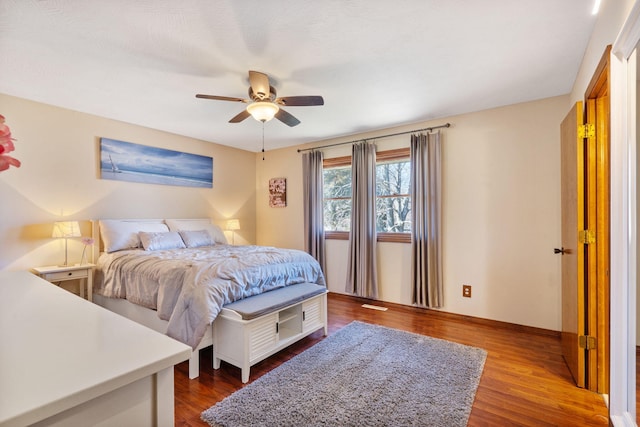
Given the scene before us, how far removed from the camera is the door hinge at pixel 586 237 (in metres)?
1.93

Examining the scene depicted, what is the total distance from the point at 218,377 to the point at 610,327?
8.17 feet

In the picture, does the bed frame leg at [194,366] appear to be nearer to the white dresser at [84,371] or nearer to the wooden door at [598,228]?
the white dresser at [84,371]

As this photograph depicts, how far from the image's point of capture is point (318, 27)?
6.35 ft

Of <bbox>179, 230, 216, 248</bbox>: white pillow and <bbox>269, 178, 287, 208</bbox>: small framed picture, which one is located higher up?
<bbox>269, 178, 287, 208</bbox>: small framed picture

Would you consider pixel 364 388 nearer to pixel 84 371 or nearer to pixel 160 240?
pixel 84 371

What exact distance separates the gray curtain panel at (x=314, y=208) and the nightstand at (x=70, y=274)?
2719 mm

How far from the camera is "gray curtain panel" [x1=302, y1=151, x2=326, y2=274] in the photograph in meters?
4.59

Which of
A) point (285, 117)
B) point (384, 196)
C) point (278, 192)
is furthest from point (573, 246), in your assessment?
point (278, 192)

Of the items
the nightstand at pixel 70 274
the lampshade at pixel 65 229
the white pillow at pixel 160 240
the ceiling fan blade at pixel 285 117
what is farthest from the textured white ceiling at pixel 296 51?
the nightstand at pixel 70 274

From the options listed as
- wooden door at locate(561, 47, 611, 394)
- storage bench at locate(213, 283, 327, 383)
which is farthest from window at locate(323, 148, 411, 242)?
wooden door at locate(561, 47, 611, 394)

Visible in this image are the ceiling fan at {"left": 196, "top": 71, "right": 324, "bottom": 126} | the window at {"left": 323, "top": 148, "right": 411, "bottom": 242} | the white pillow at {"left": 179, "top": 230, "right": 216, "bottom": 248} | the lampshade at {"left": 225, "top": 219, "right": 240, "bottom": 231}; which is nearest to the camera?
the ceiling fan at {"left": 196, "top": 71, "right": 324, "bottom": 126}

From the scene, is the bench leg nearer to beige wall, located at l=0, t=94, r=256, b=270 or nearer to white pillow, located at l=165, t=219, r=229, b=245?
white pillow, located at l=165, t=219, r=229, b=245

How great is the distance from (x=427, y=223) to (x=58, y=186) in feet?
13.8

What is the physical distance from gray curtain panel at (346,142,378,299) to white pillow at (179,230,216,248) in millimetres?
1952
